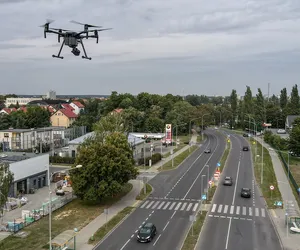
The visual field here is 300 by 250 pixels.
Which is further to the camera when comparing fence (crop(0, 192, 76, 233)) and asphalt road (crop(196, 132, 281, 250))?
fence (crop(0, 192, 76, 233))

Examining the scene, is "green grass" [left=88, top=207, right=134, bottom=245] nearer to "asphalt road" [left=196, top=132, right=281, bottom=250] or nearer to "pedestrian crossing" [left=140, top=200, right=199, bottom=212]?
"pedestrian crossing" [left=140, top=200, right=199, bottom=212]

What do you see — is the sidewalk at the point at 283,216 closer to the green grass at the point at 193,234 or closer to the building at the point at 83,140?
the green grass at the point at 193,234

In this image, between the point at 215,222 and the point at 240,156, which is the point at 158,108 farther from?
the point at 215,222

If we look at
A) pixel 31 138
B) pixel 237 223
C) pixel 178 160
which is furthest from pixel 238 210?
pixel 31 138

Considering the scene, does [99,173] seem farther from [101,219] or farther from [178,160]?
[178,160]

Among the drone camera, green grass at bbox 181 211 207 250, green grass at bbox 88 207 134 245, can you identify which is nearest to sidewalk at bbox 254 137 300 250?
green grass at bbox 181 211 207 250

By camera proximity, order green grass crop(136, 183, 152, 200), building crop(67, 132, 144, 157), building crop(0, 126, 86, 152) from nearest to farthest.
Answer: green grass crop(136, 183, 152, 200), building crop(67, 132, 144, 157), building crop(0, 126, 86, 152)

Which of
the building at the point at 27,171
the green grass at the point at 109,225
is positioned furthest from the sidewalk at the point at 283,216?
the building at the point at 27,171
